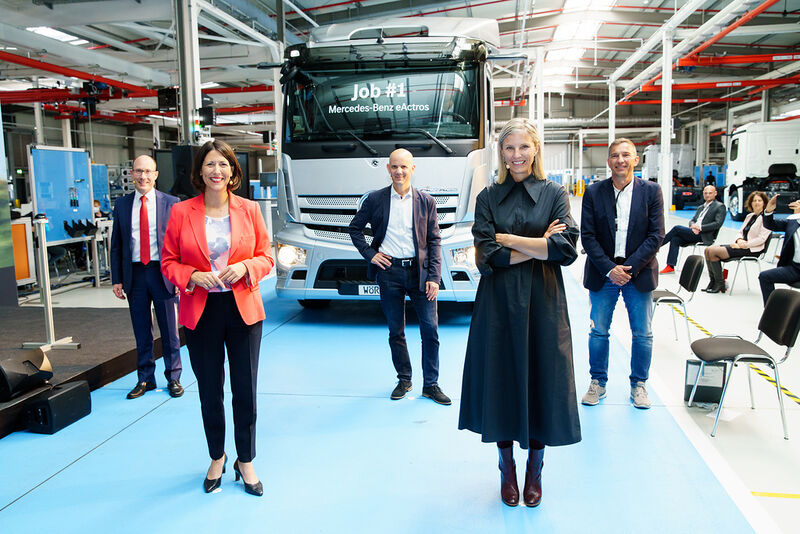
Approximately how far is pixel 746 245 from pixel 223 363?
23.3 ft

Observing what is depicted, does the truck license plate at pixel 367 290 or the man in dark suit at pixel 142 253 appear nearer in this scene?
the man in dark suit at pixel 142 253

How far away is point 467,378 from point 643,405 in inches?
68.6

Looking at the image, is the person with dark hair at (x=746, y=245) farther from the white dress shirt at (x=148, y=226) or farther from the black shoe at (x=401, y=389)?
the white dress shirt at (x=148, y=226)

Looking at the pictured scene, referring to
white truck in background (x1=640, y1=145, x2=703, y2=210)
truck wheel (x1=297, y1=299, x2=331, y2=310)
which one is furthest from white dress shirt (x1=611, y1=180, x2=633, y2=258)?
white truck in background (x1=640, y1=145, x2=703, y2=210)

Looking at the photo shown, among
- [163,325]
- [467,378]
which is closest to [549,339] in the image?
[467,378]

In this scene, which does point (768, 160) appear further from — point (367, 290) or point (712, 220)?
point (367, 290)

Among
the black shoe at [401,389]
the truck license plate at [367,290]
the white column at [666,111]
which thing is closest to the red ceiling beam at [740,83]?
the white column at [666,111]

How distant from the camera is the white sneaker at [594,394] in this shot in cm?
381

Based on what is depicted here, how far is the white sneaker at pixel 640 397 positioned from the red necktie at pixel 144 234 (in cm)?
338

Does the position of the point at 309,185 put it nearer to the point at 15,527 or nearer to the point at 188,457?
the point at 188,457

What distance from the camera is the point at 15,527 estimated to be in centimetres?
251

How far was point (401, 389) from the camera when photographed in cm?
404

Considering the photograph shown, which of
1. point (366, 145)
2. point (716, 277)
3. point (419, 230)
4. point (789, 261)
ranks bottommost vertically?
point (716, 277)

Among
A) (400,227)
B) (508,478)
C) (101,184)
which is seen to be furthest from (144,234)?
(101,184)
